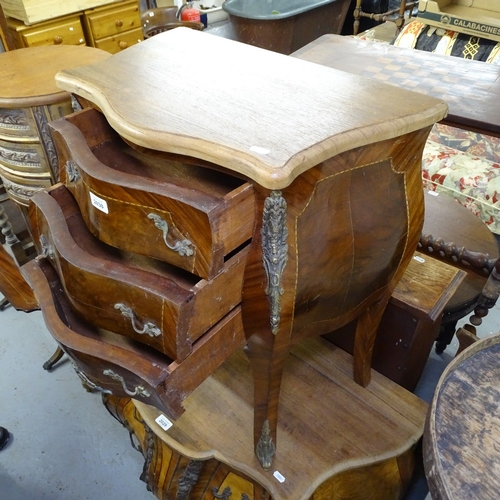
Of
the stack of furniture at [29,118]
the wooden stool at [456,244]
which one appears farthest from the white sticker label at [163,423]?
the wooden stool at [456,244]

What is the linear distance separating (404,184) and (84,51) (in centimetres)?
110

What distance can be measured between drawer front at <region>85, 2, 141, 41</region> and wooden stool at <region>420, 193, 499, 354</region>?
1.81 metres

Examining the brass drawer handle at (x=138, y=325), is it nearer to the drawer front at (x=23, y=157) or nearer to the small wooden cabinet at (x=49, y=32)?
the drawer front at (x=23, y=157)

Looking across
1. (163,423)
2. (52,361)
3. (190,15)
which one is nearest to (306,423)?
(163,423)

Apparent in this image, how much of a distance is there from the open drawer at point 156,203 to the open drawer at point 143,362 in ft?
0.44

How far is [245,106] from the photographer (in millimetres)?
670

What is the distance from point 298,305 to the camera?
0.71 meters

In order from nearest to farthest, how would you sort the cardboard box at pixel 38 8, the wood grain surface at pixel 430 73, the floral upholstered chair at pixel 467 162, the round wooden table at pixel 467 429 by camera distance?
the round wooden table at pixel 467 429 → the wood grain surface at pixel 430 73 → the floral upholstered chair at pixel 467 162 → the cardboard box at pixel 38 8

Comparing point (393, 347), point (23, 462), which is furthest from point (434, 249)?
point (23, 462)

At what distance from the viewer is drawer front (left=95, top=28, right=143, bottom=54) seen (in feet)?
7.94

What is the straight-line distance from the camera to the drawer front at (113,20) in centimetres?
232

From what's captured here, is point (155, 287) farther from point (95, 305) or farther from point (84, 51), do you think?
point (84, 51)

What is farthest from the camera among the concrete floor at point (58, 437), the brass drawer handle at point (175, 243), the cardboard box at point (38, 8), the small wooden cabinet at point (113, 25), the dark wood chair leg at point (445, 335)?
the small wooden cabinet at point (113, 25)

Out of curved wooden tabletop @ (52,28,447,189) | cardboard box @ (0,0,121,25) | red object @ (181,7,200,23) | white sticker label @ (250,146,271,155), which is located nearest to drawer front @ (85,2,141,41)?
cardboard box @ (0,0,121,25)
